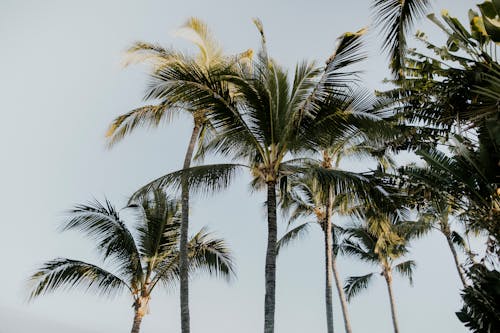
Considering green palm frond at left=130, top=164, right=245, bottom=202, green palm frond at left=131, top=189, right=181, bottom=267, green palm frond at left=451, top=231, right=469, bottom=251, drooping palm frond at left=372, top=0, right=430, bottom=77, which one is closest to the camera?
drooping palm frond at left=372, top=0, right=430, bottom=77

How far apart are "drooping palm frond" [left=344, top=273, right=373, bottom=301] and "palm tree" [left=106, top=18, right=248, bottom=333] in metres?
12.1

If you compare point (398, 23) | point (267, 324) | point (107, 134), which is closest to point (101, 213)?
point (107, 134)

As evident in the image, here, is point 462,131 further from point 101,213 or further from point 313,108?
point 101,213

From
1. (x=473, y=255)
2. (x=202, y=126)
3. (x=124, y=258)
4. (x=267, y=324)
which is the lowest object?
(x=267, y=324)

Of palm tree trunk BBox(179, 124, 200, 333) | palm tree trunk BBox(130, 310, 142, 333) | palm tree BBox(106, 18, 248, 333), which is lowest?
palm tree trunk BBox(130, 310, 142, 333)

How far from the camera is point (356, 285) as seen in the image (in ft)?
65.5

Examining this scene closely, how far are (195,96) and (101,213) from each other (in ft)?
17.9

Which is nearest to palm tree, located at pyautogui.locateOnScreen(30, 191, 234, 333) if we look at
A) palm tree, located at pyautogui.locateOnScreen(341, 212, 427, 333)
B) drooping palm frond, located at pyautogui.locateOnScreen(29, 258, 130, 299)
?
drooping palm frond, located at pyautogui.locateOnScreen(29, 258, 130, 299)

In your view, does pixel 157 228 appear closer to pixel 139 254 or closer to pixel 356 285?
pixel 139 254

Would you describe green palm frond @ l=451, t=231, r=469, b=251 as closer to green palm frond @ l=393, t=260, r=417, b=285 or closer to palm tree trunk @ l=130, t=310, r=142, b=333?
green palm frond @ l=393, t=260, r=417, b=285

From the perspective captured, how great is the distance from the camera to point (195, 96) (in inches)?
297

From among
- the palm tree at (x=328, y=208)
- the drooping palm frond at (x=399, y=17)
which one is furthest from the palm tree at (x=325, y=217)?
the drooping palm frond at (x=399, y=17)

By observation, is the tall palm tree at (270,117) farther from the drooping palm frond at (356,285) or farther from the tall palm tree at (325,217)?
the drooping palm frond at (356,285)

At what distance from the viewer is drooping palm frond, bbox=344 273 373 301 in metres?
19.9
